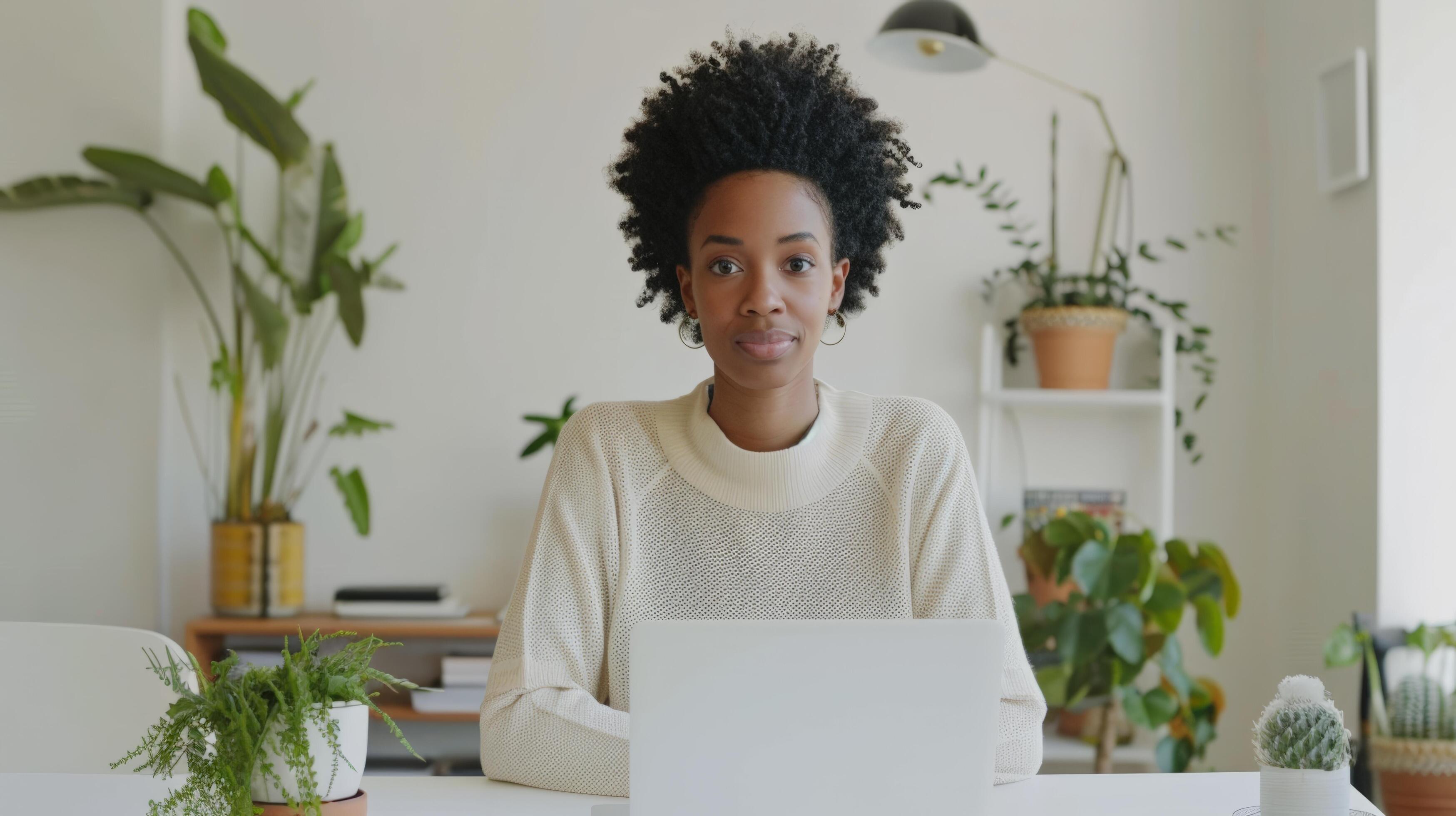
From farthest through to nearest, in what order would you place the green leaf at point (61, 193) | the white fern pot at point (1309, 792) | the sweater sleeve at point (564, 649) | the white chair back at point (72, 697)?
the green leaf at point (61, 193), the white chair back at point (72, 697), the sweater sleeve at point (564, 649), the white fern pot at point (1309, 792)

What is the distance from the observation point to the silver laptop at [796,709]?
0.82 metres

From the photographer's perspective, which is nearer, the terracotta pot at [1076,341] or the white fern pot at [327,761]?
the white fern pot at [327,761]

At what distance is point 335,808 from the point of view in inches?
35.7

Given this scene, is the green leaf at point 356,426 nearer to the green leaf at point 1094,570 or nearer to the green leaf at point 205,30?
the green leaf at point 205,30

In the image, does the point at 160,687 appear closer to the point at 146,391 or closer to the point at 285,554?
the point at 285,554

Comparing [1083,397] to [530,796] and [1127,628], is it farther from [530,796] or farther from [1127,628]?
[530,796]

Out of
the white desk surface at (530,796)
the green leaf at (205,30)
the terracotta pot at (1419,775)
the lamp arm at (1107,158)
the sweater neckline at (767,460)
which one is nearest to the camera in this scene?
the white desk surface at (530,796)

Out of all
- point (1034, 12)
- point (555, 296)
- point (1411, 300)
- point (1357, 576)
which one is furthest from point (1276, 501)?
point (555, 296)

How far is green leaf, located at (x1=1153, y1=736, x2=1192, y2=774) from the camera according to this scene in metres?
2.79

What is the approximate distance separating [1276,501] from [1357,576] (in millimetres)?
407

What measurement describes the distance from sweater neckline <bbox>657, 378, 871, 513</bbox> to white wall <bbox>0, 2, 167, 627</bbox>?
2.02 metres

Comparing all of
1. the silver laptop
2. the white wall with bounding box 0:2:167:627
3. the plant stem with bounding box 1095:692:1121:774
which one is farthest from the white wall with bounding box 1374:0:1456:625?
the white wall with bounding box 0:2:167:627

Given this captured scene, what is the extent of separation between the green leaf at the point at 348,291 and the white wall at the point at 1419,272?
224 cm

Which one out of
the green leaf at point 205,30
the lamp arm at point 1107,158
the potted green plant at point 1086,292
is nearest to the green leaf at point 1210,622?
the potted green plant at point 1086,292
